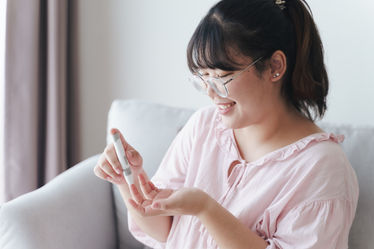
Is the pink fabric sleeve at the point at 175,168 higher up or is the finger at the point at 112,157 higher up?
the finger at the point at 112,157

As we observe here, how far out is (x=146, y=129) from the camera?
4.89ft

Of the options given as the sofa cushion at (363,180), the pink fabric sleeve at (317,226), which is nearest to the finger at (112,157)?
the pink fabric sleeve at (317,226)

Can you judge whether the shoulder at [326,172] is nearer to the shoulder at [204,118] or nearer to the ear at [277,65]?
the ear at [277,65]

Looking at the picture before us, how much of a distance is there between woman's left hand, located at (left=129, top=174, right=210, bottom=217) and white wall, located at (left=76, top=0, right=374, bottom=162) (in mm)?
761

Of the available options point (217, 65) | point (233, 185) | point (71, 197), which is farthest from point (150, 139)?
point (217, 65)

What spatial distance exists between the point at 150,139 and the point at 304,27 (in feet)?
2.18

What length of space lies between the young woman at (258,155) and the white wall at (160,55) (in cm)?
39

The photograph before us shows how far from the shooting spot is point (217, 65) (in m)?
0.96

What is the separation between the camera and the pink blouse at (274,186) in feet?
3.10

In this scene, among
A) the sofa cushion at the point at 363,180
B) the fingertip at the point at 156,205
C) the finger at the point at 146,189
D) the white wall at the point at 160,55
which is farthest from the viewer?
the white wall at the point at 160,55

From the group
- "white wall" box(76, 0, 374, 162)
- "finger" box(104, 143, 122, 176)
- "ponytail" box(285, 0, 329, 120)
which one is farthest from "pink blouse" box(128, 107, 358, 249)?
"white wall" box(76, 0, 374, 162)

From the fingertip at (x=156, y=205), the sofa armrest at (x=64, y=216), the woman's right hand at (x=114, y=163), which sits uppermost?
the woman's right hand at (x=114, y=163)

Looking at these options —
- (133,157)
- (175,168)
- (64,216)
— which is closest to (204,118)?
(175,168)

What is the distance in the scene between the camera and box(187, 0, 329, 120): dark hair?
3.12 ft
